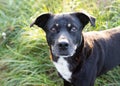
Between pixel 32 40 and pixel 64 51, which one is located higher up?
pixel 64 51

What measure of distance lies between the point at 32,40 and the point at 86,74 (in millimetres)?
1323

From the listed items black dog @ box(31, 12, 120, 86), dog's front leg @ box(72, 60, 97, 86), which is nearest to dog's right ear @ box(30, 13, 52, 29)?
black dog @ box(31, 12, 120, 86)

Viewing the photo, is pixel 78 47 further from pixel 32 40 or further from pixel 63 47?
pixel 32 40

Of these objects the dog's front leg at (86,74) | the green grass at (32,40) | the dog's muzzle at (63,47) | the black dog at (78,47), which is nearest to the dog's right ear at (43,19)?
the black dog at (78,47)

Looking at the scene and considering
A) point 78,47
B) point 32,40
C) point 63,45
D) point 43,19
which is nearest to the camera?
point 63,45

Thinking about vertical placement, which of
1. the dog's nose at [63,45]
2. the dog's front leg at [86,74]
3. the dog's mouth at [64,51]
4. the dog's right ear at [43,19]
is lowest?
the dog's front leg at [86,74]

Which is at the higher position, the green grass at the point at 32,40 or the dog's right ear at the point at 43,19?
the dog's right ear at the point at 43,19

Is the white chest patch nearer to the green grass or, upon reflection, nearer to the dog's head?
the dog's head

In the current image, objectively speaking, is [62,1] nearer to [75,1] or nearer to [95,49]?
[75,1]

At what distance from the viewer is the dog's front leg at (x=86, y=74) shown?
3.87 meters

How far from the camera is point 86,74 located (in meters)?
3.86

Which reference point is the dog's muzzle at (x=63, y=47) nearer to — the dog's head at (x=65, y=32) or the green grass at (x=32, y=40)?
the dog's head at (x=65, y=32)

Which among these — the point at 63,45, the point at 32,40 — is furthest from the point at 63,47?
the point at 32,40

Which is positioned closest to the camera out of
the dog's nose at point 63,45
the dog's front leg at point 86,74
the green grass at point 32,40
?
the dog's nose at point 63,45
